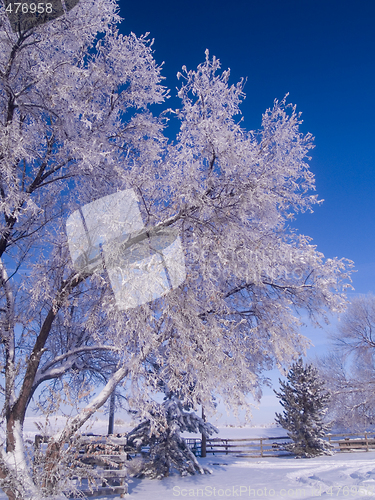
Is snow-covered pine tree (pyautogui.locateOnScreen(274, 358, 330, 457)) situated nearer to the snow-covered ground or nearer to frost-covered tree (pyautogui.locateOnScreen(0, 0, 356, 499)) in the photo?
A: the snow-covered ground

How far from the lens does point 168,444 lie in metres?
10.8

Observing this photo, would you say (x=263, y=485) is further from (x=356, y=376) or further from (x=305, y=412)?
(x=356, y=376)

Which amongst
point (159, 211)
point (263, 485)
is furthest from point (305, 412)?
point (159, 211)

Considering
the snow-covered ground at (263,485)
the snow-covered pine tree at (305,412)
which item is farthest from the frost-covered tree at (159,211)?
the snow-covered pine tree at (305,412)

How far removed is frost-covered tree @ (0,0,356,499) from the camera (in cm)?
661

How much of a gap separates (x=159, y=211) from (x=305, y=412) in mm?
14929

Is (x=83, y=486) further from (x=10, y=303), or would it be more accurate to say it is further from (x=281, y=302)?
(x=281, y=302)

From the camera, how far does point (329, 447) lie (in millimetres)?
17703

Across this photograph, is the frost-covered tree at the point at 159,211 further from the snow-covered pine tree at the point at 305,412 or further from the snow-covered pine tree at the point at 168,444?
the snow-covered pine tree at the point at 305,412

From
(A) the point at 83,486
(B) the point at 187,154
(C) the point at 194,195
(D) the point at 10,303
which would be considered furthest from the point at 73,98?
(A) the point at 83,486

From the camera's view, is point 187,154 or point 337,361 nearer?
point 187,154

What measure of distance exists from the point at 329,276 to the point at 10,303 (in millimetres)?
7237

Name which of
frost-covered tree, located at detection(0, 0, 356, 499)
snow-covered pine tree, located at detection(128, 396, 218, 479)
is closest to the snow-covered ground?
snow-covered pine tree, located at detection(128, 396, 218, 479)

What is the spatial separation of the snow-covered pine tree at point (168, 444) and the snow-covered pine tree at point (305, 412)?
7528 mm
